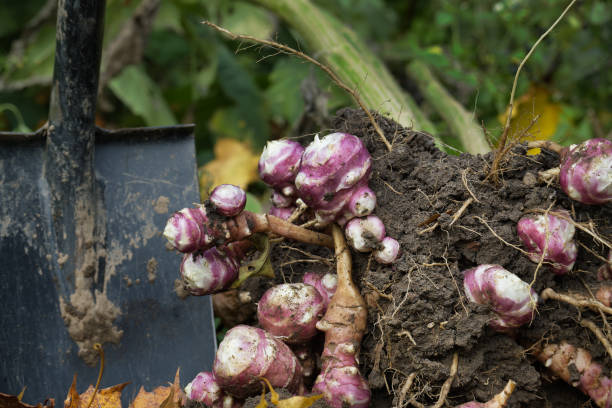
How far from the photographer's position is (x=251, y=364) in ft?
3.34

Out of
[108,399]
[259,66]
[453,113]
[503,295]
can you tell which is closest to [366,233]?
[503,295]

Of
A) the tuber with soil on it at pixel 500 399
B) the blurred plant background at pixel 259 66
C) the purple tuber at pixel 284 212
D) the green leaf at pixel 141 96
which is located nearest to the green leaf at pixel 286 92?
the blurred plant background at pixel 259 66

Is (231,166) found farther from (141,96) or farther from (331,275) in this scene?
(331,275)

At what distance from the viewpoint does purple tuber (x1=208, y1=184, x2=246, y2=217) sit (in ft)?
3.41

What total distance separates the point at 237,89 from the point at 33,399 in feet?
6.14

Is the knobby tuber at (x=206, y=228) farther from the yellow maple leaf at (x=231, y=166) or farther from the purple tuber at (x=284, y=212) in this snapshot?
the yellow maple leaf at (x=231, y=166)

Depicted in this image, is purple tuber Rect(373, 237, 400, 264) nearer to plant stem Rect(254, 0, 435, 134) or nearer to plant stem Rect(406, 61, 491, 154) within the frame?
plant stem Rect(254, 0, 435, 134)

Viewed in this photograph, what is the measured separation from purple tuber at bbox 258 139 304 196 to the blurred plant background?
0.91 meters

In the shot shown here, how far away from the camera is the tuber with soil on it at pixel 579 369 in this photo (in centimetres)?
102

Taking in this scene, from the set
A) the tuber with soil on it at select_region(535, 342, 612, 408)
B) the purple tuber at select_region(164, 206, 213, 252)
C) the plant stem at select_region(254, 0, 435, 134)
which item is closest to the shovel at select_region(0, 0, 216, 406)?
the purple tuber at select_region(164, 206, 213, 252)

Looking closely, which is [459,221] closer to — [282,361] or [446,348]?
[446,348]

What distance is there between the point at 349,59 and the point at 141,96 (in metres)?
1.19

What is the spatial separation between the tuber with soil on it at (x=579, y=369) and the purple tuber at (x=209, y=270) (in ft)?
2.08

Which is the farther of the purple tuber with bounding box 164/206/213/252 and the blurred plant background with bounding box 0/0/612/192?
the blurred plant background with bounding box 0/0/612/192
